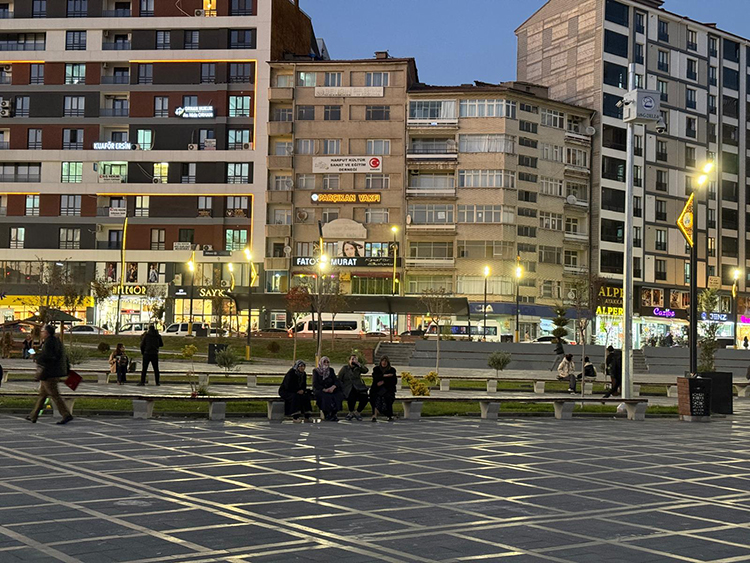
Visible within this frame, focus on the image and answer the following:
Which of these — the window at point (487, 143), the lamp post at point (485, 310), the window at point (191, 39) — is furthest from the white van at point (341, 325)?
the window at point (191, 39)

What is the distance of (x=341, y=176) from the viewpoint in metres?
70.6

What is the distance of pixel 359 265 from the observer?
2744 inches

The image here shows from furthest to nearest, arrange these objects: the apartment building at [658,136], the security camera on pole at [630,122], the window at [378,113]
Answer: the apartment building at [658,136] → the window at [378,113] → the security camera on pole at [630,122]

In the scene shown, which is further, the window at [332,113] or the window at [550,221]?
the window at [550,221]

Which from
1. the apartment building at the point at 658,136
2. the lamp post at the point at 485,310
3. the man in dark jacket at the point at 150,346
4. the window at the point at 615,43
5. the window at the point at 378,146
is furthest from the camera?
the apartment building at the point at 658,136

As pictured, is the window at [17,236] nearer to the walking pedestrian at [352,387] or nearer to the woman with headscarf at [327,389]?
the walking pedestrian at [352,387]

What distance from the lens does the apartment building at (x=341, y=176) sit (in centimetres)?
7006

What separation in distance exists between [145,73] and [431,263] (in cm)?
2528

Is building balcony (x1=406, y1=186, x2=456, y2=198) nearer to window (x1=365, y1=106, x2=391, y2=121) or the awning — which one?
window (x1=365, y1=106, x2=391, y2=121)

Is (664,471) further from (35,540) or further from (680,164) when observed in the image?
(680,164)

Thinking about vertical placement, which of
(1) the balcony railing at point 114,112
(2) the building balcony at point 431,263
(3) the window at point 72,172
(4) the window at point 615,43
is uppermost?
(4) the window at point 615,43

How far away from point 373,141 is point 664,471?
59.4 meters

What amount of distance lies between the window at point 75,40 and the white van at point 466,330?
33.5 meters

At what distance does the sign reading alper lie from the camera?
231ft
